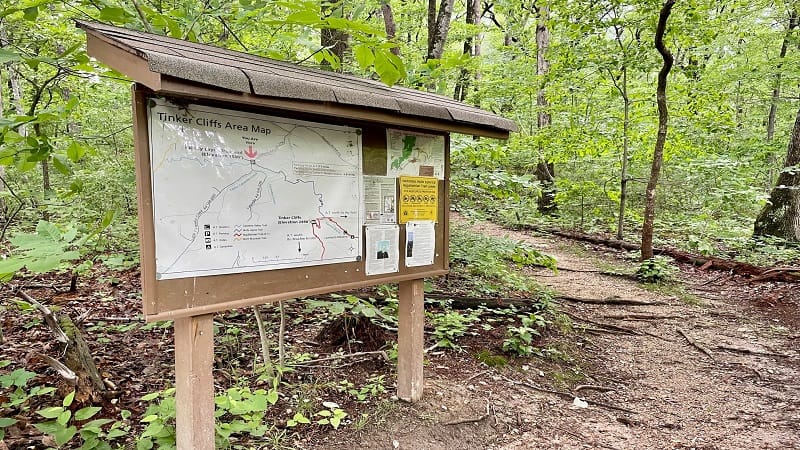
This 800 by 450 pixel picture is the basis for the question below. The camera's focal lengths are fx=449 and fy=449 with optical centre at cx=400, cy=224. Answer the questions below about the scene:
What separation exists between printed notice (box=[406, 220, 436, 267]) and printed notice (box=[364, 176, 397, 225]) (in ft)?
0.58

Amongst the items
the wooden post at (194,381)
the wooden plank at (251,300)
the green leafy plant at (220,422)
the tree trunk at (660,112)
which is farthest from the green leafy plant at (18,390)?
the tree trunk at (660,112)

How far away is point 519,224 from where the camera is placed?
12.4 m

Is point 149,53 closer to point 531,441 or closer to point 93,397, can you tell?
point 93,397

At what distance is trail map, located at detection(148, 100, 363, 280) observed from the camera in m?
1.85

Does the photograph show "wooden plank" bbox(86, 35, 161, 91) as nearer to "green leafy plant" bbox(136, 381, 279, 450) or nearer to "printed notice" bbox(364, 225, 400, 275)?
"printed notice" bbox(364, 225, 400, 275)

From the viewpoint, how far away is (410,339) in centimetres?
316

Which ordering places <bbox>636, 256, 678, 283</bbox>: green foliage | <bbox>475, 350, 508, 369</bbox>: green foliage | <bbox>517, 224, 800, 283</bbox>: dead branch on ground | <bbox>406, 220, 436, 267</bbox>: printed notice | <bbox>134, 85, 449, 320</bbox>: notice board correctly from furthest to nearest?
<bbox>636, 256, 678, 283</bbox>: green foliage
<bbox>517, 224, 800, 283</bbox>: dead branch on ground
<bbox>475, 350, 508, 369</bbox>: green foliage
<bbox>406, 220, 436, 267</bbox>: printed notice
<bbox>134, 85, 449, 320</bbox>: notice board

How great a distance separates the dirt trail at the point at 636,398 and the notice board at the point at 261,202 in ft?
3.70

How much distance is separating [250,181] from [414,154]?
3.74ft

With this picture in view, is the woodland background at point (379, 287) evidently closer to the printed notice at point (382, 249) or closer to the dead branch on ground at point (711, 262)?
the dead branch on ground at point (711, 262)

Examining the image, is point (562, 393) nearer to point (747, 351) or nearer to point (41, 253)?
point (747, 351)

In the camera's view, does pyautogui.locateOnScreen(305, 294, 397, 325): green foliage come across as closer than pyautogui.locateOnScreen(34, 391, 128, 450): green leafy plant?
No

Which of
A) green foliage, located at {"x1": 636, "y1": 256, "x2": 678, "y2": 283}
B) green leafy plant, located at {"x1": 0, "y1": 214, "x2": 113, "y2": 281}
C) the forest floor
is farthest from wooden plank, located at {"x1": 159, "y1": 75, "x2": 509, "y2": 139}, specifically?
green foliage, located at {"x1": 636, "y1": 256, "x2": 678, "y2": 283}

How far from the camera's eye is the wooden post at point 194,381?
2010 mm
